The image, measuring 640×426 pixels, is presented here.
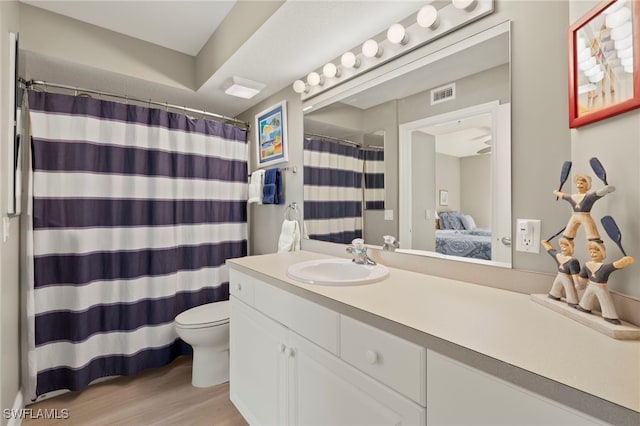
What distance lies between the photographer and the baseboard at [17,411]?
4.93 ft

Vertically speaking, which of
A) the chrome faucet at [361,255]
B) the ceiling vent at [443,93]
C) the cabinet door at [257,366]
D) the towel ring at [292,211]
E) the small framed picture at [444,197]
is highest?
the ceiling vent at [443,93]

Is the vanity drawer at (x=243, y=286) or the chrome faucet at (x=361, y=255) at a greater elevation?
the chrome faucet at (x=361, y=255)

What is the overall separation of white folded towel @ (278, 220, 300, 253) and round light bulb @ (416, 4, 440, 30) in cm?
137

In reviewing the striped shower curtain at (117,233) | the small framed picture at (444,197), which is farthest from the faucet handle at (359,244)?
the striped shower curtain at (117,233)

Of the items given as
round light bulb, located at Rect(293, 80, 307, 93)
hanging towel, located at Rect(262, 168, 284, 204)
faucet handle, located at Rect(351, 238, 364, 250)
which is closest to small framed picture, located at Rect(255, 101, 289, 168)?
hanging towel, located at Rect(262, 168, 284, 204)

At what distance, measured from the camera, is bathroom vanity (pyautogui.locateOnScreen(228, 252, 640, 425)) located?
0.54 m

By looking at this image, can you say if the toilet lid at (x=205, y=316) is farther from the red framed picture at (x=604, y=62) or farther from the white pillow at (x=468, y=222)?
the red framed picture at (x=604, y=62)

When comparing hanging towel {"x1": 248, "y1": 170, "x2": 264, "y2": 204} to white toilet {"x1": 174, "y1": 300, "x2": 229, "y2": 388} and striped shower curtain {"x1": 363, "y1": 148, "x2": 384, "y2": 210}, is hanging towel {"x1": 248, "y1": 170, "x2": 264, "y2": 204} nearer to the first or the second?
white toilet {"x1": 174, "y1": 300, "x2": 229, "y2": 388}

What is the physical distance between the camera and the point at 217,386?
197 cm

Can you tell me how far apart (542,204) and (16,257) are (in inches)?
103

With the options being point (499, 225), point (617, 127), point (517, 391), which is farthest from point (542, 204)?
point (517, 391)

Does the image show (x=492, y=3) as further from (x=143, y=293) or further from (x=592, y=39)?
(x=143, y=293)

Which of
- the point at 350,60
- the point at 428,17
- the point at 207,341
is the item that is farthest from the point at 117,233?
the point at 428,17

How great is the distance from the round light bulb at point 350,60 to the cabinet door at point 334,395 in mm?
1427
